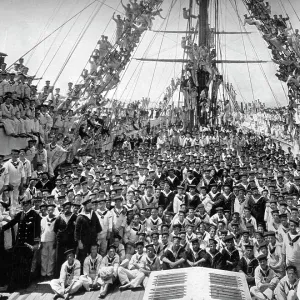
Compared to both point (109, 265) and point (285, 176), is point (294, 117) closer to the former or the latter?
point (285, 176)

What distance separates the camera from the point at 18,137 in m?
10.5

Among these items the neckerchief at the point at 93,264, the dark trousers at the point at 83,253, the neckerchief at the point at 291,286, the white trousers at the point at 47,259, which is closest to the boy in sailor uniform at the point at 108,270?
the neckerchief at the point at 93,264

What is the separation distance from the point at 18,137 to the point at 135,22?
9517 mm

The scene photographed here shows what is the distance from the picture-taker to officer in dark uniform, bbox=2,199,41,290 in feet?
20.9

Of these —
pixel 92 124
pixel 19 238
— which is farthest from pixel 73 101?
pixel 19 238

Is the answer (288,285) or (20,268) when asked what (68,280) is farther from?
(288,285)

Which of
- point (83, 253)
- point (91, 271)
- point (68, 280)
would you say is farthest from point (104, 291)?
point (83, 253)

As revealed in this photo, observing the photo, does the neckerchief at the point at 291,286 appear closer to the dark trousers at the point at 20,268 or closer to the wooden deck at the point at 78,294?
the wooden deck at the point at 78,294

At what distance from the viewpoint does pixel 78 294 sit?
244 inches

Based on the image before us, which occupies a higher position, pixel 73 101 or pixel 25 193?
pixel 73 101

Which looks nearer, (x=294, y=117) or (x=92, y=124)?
(x=92, y=124)

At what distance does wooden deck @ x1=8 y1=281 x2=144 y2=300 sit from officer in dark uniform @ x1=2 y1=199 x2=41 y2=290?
0.21m

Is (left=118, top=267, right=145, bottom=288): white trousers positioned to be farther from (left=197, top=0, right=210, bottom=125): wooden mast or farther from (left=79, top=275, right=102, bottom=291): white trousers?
(left=197, top=0, right=210, bottom=125): wooden mast

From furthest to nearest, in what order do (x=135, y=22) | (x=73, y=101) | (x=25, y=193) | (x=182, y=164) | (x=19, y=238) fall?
(x=135, y=22)
(x=73, y=101)
(x=182, y=164)
(x=25, y=193)
(x=19, y=238)
